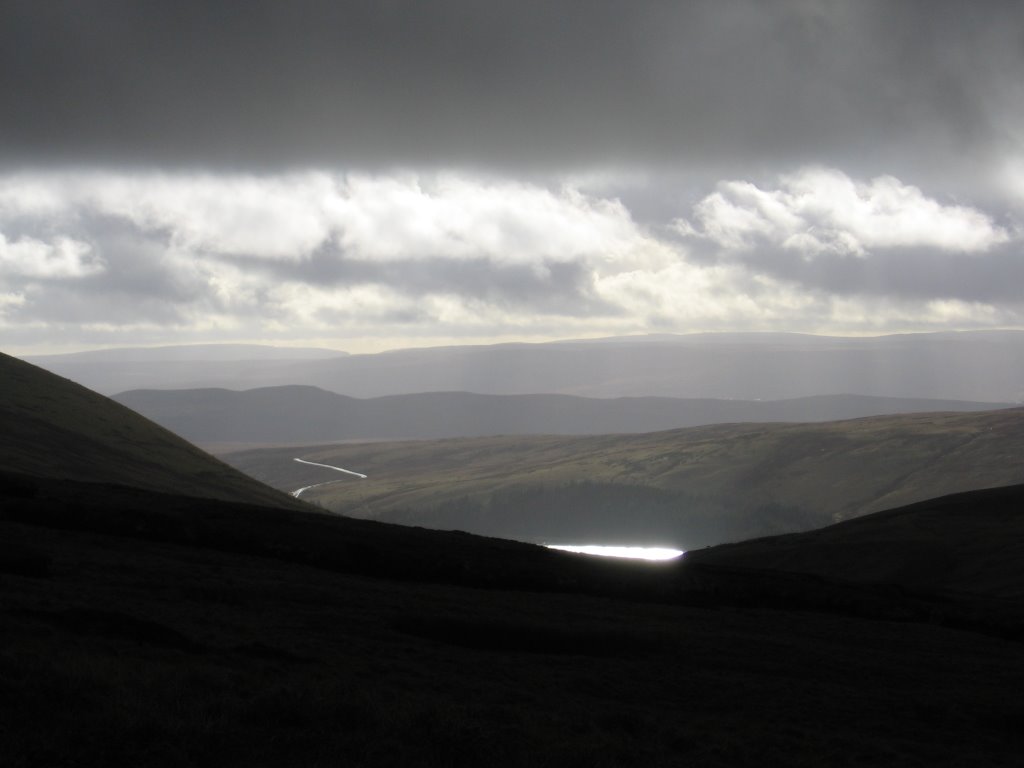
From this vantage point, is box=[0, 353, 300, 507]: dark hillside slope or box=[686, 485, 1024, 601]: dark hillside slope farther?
box=[0, 353, 300, 507]: dark hillside slope

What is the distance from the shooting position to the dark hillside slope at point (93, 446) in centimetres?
8831

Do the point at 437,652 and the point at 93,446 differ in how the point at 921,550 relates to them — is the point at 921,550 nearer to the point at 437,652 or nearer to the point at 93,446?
the point at 437,652

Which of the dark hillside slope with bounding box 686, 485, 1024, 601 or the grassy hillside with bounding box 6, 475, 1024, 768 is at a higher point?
the grassy hillside with bounding box 6, 475, 1024, 768

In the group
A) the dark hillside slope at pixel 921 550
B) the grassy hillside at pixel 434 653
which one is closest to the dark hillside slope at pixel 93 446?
the grassy hillside at pixel 434 653

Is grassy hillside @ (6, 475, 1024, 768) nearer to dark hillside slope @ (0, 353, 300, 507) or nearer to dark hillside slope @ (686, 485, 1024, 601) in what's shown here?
dark hillside slope @ (686, 485, 1024, 601)

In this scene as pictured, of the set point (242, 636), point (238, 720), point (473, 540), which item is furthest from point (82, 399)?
point (238, 720)

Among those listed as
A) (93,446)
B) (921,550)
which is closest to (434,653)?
(921,550)

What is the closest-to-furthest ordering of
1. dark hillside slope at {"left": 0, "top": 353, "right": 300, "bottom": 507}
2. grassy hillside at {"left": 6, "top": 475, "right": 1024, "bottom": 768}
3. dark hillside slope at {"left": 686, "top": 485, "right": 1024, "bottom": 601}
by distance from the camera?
grassy hillside at {"left": 6, "top": 475, "right": 1024, "bottom": 768}, dark hillside slope at {"left": 686, "top": 485, "right": 1024, "bottom": 601}, dark hillside slope at {"left": 0, "top": 353, "right": 300, "bottom": 507}

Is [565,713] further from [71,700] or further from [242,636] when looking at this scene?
[71,700]

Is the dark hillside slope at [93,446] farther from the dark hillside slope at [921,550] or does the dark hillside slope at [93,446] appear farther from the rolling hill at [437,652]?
the dark hillside slope at [921,550]

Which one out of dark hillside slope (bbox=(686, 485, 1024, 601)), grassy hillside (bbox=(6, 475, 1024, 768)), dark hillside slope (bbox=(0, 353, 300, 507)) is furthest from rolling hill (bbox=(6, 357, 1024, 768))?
dark hillside slope (bbox=(0, 353, 300, 507))

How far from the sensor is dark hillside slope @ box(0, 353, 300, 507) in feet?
290

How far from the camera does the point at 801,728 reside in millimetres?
22922

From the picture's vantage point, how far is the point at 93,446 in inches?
4139
